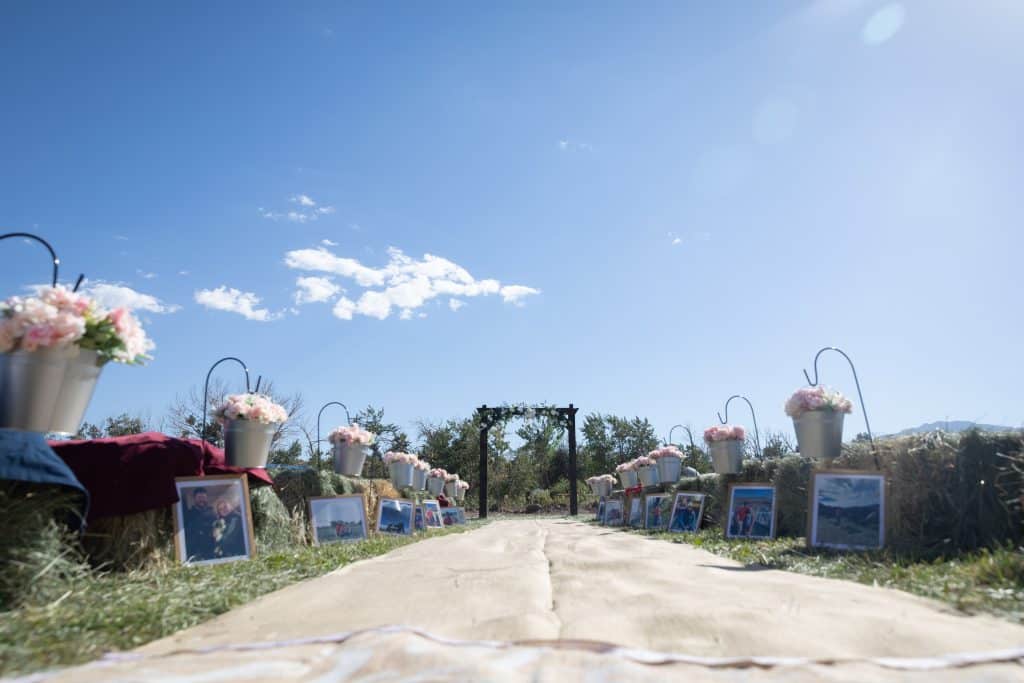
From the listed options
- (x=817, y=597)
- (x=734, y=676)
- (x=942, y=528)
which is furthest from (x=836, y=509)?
(x=734, y=676)

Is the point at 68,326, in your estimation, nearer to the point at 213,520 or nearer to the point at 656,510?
the point at 213,520

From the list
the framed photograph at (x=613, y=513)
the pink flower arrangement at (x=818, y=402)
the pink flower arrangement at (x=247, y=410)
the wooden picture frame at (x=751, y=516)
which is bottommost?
the framed photograph at (x=613, y=513)

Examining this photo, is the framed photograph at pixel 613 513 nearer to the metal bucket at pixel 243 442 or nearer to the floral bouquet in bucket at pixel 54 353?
the metal bucket at pixel 243 442

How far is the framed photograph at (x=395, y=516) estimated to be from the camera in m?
8.26

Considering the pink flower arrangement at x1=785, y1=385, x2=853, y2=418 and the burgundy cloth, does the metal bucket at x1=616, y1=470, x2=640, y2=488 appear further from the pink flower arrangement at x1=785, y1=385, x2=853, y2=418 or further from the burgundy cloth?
the burgundy cloth

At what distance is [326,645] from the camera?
1860 mm

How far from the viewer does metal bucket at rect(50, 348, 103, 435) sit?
264 cm

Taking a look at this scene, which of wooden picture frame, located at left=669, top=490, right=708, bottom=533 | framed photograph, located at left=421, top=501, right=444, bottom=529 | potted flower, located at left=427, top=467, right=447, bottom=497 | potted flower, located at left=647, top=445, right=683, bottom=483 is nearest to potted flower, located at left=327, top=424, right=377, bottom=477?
framed photograph, located at left=421, top=501, right=444, bottom=529

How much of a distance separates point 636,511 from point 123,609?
1037cm

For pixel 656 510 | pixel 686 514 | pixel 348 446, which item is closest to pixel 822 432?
pixel 686 514

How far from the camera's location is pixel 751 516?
6.50 m

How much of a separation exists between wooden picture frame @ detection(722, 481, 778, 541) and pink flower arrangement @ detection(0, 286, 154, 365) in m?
5.87

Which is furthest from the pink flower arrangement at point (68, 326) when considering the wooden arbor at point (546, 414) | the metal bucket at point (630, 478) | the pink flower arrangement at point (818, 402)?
the wooden arbor at point (546, 414)

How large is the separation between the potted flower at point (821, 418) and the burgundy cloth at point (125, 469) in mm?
4941
